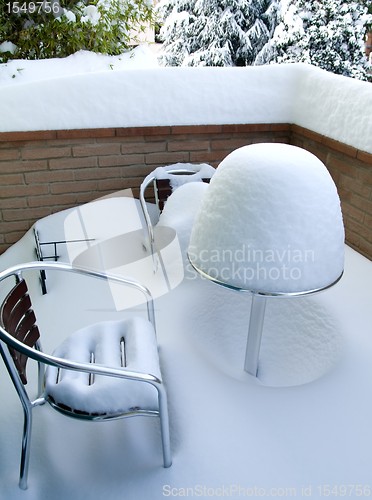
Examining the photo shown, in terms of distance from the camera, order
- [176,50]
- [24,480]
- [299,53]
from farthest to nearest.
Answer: [176,50]
[299,53]
[24,480]

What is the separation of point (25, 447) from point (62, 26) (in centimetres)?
353

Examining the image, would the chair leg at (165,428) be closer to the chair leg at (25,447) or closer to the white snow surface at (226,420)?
the white snow surface at (226,420)

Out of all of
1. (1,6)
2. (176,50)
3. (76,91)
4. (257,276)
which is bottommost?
(176,50)

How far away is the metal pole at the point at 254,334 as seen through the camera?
1.85 m

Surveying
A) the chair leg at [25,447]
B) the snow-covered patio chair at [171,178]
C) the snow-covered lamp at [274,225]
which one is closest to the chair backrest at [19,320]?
the chair leg at [25,447]

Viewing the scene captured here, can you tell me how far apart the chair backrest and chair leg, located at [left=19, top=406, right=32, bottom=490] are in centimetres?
12

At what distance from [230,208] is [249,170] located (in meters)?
0.16

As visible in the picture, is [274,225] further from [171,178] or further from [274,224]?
[171,178]

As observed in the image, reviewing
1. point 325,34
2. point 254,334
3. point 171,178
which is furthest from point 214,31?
point 254,334

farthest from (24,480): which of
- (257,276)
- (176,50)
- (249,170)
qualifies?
(176,50)

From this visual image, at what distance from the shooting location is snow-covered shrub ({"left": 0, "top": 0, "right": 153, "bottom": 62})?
371 cm

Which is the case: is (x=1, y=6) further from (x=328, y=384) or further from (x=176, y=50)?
(x=176, y=50)

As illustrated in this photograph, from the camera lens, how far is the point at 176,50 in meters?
11.0

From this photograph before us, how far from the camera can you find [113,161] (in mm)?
3363
